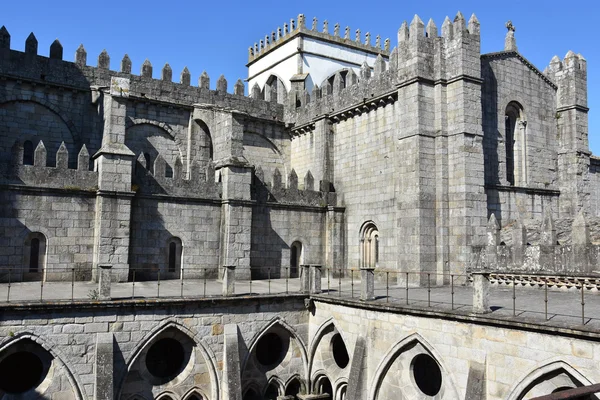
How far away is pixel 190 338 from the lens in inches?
617

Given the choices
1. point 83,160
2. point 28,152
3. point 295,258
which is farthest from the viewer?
point 295,258

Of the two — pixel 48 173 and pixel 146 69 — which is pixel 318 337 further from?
pixel 146 69

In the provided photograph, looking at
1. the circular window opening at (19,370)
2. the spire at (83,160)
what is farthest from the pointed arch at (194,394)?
the spire at (83,160)

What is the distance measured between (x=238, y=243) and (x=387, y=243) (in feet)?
19.5

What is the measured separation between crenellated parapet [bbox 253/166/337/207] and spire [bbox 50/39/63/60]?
958 centimetres

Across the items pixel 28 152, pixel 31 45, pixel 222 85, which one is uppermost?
pixel 31 45

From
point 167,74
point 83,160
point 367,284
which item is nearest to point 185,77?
point 167,74

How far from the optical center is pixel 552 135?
23.9 metres

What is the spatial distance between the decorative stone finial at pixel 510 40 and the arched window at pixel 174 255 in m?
15.7

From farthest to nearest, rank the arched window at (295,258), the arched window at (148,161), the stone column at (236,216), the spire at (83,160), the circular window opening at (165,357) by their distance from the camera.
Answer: the arched window at (148,161), the arched window at (295,258), the stone column at (236,216), the spire at (83,160), the circular window opening at (165,357)

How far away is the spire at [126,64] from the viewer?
79.9 feet

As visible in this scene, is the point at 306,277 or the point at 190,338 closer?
the point at 190,338

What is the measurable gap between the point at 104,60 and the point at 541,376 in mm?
21182

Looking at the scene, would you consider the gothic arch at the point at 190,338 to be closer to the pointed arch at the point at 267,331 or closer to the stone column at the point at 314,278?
the pointed arch at the point at 267,331
